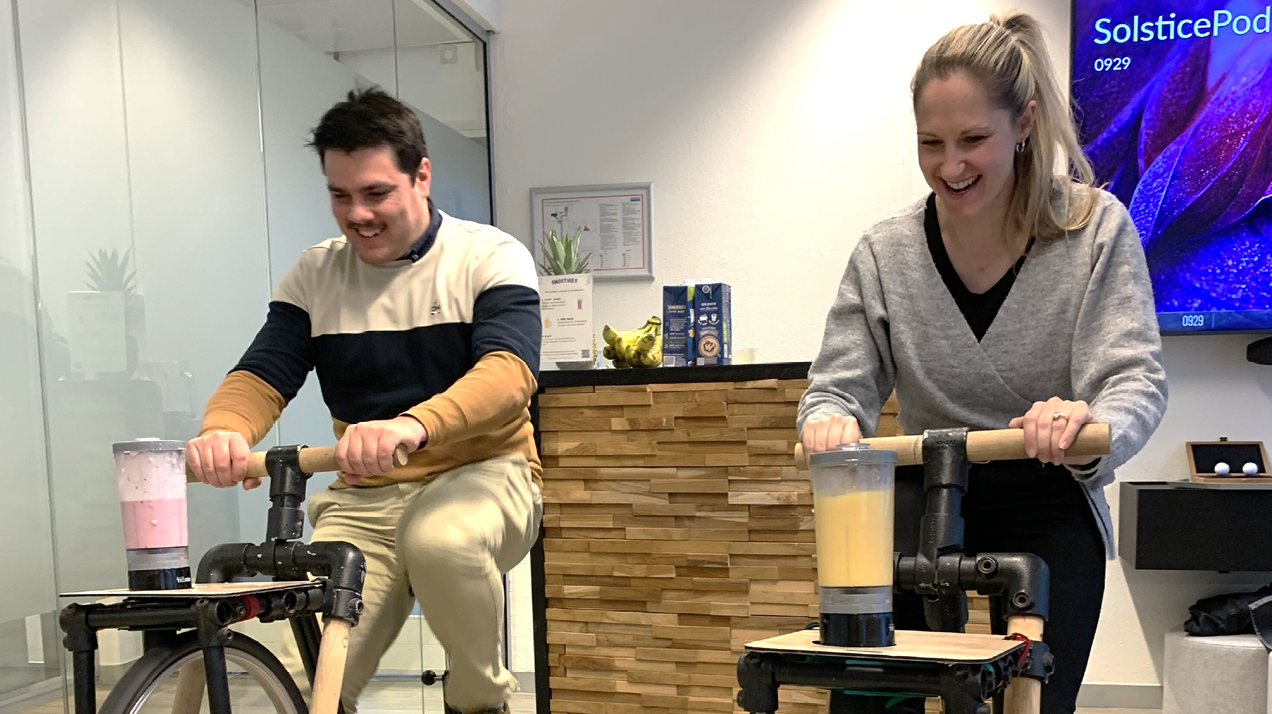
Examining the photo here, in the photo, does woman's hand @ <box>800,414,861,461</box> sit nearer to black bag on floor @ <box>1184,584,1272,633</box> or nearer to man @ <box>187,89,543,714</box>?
man @ <box>187,89,543,714</box>

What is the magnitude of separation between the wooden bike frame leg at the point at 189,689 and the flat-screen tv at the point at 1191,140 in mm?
3045

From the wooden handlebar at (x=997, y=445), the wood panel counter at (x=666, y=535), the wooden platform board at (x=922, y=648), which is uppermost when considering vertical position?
the wooden handlebar at (x=997, y=445)

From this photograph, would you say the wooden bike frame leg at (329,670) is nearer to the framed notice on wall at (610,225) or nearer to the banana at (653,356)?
the banana at (653,356)

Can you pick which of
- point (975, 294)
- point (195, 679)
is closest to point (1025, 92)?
point (975, 294)

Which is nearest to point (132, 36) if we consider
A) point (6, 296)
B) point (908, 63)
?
point (6, 296)

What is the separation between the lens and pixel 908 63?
394 centimetres

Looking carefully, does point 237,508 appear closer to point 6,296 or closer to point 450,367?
point 6,296

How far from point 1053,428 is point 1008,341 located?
0.27 metres

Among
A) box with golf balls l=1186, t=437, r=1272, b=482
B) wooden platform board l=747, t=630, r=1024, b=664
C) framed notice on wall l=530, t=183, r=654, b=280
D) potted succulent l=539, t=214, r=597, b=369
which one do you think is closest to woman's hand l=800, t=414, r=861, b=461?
wooden platform board l=747, t=630, r=1024, b=664

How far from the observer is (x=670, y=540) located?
2.86 meters

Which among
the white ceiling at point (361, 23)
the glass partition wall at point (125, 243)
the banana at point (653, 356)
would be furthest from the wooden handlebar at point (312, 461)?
the white ceiling at point (361, 23)

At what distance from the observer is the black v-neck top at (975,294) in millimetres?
1482

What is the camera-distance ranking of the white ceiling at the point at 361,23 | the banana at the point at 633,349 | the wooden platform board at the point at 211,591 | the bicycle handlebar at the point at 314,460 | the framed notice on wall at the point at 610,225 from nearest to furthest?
the wooden platform board at the point at 211,591 < the bicycle handlebar at the point at 314,460 < the banana at the point at 633,349 < the white ceiling at the point at 361,23 < the framed notice on wall at the point at 610,225

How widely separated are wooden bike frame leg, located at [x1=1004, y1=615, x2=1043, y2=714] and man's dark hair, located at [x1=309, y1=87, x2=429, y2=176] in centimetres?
125
